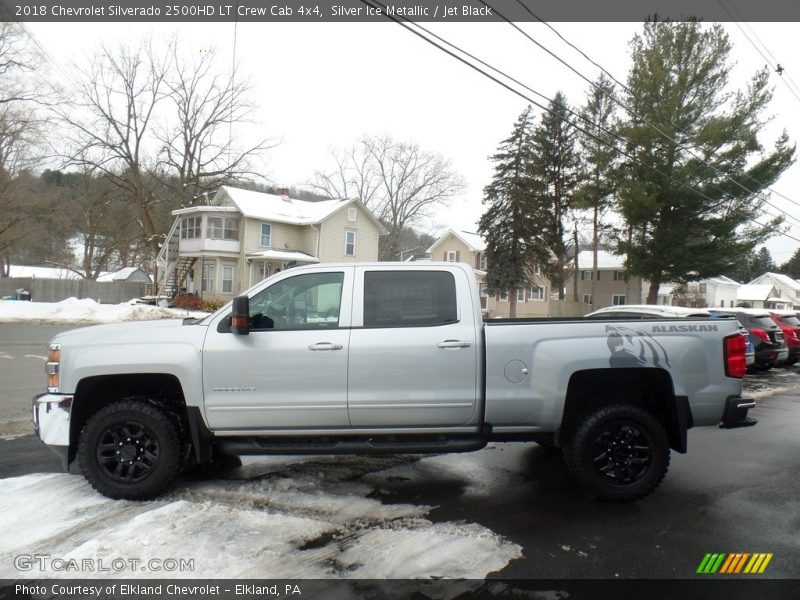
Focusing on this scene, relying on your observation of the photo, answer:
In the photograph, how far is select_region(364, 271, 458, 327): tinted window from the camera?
457 cm

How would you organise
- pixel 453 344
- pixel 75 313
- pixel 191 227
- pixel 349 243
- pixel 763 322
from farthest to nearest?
pixel 349 243, pixel 191 227, pixel 75 313, pixel 763 322, pixel 453 344

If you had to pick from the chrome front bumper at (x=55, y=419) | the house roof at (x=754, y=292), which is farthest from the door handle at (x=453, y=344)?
the house roof at (x=754, y=292)

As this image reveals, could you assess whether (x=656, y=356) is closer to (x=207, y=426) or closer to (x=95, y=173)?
(x=207, y=426)

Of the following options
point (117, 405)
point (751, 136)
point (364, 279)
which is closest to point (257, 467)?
point (117, 405)

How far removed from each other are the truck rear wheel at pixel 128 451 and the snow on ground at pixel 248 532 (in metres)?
0.14

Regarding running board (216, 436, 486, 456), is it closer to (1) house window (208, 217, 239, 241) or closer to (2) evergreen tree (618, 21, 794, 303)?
(2) evergreen tree (618, 21, 794, 303)

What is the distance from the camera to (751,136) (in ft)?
90.8

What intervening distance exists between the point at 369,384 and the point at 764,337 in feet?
43.8

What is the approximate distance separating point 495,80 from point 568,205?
108ft

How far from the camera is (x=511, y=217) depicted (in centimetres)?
3694

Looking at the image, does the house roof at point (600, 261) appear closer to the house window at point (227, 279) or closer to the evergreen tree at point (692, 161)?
the evergreen tree at point (692, 161)

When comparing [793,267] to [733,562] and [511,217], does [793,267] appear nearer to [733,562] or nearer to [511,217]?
[511,217]

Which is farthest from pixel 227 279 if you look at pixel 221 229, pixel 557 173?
pixel 557 173

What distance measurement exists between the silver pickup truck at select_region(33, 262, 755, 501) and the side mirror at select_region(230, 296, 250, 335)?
0.02 metres
